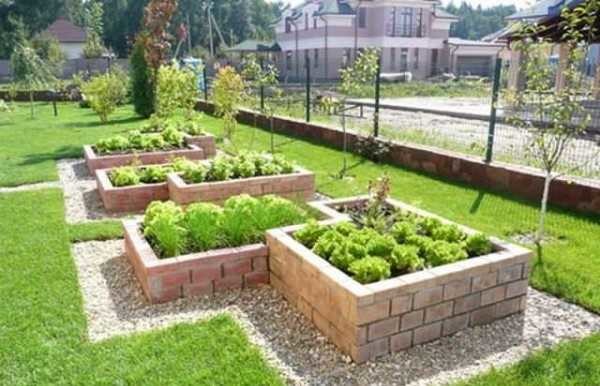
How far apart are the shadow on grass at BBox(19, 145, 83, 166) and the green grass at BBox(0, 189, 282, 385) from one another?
5.47 metres

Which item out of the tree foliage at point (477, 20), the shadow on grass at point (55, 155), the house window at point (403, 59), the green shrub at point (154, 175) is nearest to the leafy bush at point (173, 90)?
the shadow on grass at point (55, 155)

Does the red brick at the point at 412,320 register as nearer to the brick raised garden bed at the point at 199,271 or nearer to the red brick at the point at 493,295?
the red brick at the point at 493,295

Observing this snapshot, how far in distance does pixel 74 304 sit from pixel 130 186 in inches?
106

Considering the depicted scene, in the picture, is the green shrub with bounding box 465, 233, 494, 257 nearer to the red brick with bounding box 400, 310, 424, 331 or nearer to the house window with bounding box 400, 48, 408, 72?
the red brick with bounding box 400, 310, 424, 331

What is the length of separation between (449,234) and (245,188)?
283 centimetres

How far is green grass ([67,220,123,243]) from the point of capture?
5.10 meters

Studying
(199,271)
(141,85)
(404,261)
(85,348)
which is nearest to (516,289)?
(404,261)

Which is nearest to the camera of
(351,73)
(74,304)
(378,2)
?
(74,304)

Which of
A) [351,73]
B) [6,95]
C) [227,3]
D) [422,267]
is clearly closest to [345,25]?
[6,95]

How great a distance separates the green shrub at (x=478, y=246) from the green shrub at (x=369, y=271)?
75 cm

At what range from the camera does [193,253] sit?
4.05 m

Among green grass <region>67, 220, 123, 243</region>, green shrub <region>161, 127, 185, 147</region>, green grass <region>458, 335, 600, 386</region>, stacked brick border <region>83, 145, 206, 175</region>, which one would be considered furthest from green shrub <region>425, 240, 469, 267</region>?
green shrub <region>161, 127, 185, 147</region>

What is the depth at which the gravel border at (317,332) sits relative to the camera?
2.95m

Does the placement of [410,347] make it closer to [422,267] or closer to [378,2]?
[422,267]
